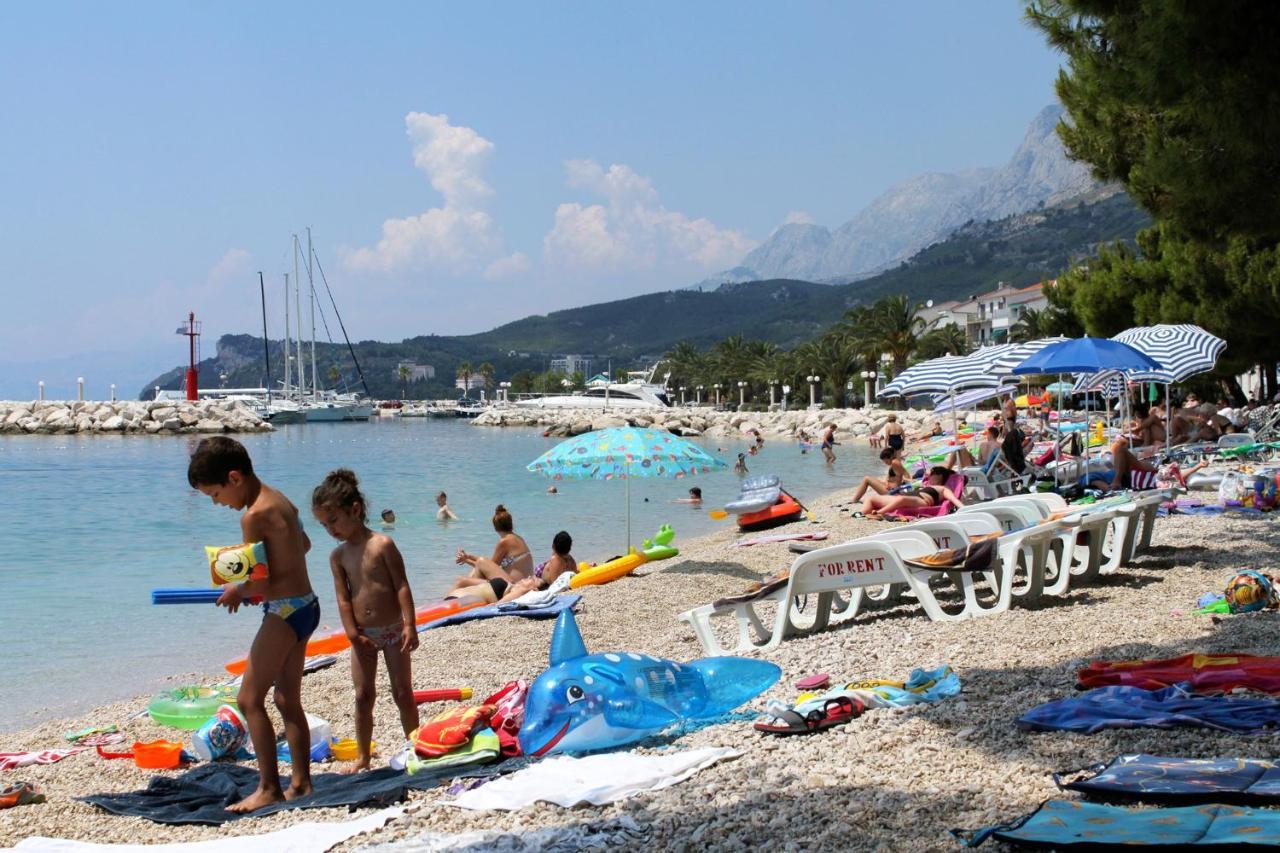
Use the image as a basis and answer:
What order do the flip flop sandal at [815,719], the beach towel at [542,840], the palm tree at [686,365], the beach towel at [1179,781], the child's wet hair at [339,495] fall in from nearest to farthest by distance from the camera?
the beach towel at [1179,781], the beach towel at [542,840], the flip flop sandal at [815,719], the child's wet hair at [339,495], the palm tree at [686,365]

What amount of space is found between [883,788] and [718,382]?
10053 cm

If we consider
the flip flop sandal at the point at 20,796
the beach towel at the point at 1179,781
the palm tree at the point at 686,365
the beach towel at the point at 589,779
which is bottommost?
the flip flop sandal at the point at 20,796

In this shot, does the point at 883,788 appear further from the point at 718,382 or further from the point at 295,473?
the point at 718,382

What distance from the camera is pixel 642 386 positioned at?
12081 cm

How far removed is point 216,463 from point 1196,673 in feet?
13.5

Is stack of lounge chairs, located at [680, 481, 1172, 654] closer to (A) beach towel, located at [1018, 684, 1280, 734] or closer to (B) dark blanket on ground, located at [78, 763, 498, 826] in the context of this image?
(A) beach towel, located at [1018, 684, 1280, 734]

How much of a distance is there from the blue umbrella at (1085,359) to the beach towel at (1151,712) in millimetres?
8754

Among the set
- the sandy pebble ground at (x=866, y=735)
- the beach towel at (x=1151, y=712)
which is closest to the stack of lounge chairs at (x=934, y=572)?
the sandy pebble ground at (x=866, y=735)

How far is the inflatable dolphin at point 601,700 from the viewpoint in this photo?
15.7 ft

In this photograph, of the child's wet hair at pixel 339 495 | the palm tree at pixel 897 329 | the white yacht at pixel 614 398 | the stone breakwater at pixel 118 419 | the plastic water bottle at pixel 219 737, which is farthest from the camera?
the white yacht at pixel 614 398

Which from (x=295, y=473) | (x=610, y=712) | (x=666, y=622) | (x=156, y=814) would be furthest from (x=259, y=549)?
(x=295, y=473)

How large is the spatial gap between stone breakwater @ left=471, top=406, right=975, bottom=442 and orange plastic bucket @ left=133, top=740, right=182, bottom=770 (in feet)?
116

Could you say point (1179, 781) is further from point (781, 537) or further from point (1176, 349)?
point (1176, 349)

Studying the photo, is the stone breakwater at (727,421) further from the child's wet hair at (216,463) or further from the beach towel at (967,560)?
the child's wet hair at (216,463)
